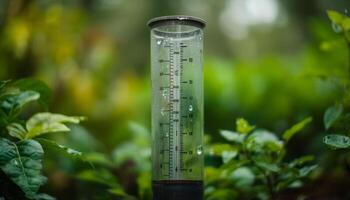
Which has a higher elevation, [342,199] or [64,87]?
[64,87]

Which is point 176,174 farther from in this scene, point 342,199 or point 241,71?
point 241,71

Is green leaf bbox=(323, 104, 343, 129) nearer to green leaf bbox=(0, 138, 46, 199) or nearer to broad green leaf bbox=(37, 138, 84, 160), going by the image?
broad green leaf bbox=(37, 138, 84, 160)

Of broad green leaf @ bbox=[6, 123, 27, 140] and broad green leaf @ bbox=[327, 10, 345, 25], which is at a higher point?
broad green leaf @ bbox=[327, 10, 345, 25]

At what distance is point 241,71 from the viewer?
3449 millimetres

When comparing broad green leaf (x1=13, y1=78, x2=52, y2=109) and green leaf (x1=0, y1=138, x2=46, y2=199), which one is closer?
green leaf (x1=0, y1=138, x2=46, y2=199)

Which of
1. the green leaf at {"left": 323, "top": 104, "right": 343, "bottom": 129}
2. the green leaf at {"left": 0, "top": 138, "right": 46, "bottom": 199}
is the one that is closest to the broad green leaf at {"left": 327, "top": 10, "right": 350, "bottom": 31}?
the green leaf at {"left": 323, "top": 104, "right": 343, "bottom": 129}

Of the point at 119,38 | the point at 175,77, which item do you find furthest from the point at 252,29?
the point at 175,77

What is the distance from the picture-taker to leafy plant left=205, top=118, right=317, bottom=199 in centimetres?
164

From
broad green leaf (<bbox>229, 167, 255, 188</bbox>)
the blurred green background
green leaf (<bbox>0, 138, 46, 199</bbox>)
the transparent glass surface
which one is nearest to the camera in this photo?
green leaf (<bbox>0, 138, 46, 199</bbox>)

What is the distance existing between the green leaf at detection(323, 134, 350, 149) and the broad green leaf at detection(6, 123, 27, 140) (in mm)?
1017

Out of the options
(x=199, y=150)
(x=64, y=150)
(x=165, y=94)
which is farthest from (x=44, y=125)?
(x=199, y=150)

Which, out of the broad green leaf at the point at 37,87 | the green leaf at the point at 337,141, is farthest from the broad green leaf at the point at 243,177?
the broad green leaf at the point at 37,87

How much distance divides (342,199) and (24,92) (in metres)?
1.64

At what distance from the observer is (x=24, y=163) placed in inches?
53.9
